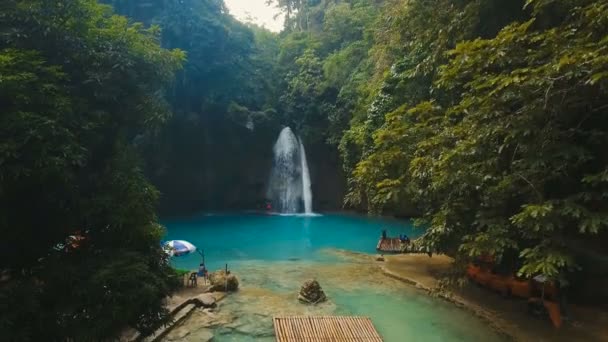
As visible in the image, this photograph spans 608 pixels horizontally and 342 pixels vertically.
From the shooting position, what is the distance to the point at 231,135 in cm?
3086

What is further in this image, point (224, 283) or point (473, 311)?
point (224, 283)

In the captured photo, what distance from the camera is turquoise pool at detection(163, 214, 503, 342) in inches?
356

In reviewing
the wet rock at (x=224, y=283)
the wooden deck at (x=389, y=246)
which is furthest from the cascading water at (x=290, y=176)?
the wet rock at (x=224, y=283)

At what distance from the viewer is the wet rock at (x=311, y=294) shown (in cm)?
1056

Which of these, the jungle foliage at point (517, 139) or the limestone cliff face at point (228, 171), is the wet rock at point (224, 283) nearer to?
the jungle foliage at point (517, 139)

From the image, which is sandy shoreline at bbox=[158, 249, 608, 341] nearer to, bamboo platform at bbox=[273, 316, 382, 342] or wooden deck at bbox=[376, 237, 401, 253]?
bamboo platform at bbox=[273, 316, 382, 342]

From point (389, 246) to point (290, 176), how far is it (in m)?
15.3

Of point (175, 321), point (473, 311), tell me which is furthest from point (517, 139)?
point (175, 321)

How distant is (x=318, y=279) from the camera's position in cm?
1297

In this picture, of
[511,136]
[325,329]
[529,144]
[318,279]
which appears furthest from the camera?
[318,279]

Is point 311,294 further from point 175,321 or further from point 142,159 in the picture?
point 142,159

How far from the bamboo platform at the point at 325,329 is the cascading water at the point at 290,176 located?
2260cm

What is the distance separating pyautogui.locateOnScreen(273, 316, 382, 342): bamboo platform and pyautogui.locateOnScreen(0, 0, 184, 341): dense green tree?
A: 2575 mm

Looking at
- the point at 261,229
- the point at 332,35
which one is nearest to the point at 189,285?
the point at 261,229
